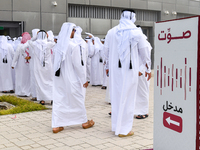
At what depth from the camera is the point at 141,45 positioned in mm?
5391

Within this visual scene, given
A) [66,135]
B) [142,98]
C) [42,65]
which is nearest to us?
[66,135]

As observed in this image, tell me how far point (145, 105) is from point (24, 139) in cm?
268

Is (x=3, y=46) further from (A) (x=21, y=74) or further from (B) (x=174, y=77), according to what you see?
(B) (x=174, y=77)

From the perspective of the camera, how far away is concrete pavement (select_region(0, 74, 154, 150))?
15.8ft

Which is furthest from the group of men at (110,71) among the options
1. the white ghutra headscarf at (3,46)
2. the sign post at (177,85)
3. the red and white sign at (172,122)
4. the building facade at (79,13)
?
the building facade at (79,13)

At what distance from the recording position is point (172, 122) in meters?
3.42

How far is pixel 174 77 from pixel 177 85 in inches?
3.8

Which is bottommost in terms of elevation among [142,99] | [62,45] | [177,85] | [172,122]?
[142,99]

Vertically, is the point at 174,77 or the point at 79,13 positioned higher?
the point at 79,13

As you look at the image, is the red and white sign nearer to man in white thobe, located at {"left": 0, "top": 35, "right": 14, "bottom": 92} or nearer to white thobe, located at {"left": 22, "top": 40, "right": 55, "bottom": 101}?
white thobe, located at {"left": 22, "top": 40, "right": 55, "bottom": 101}

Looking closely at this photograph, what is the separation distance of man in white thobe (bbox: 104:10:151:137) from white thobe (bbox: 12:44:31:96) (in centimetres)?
558

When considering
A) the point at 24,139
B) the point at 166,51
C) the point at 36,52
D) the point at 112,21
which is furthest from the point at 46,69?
the point at 112,21

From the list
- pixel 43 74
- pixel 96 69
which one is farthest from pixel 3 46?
pixel 96 69

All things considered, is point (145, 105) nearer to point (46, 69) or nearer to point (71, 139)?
point (71, 139)
